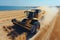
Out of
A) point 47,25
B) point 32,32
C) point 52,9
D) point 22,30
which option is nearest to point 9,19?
point 22,30

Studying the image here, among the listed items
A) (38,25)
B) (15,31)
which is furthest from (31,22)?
(15,31)

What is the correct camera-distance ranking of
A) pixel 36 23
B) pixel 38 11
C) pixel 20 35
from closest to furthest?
pixel 20 35 < pixel 36 23 < pixel 38 11

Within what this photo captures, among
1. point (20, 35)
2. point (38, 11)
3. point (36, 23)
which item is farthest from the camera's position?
point (38, 11)

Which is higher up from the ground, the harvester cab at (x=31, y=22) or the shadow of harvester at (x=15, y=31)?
the harvester cab at (x=31, y=22)

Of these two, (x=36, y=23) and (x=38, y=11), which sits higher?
(x=38, y=11)

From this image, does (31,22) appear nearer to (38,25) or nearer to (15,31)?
(38,25)

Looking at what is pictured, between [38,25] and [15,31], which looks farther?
[38,25]

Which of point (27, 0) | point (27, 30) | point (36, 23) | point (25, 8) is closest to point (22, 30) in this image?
Answer: point (27, 30)

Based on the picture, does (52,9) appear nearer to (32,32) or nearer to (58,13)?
(58,13)

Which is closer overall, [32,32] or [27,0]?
[32,32]

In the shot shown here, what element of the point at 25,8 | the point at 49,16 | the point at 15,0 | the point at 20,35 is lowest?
the point at 20,35

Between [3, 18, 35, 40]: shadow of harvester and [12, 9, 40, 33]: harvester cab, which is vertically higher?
[12, 9, 40, 33]: harvester cab
